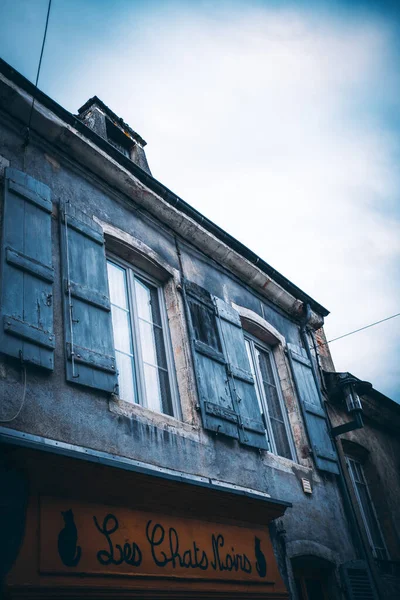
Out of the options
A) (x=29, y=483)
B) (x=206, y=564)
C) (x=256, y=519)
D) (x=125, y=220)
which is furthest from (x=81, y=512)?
(x=125, y=220)

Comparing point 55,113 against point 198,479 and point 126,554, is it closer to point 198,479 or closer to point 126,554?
point 198,479

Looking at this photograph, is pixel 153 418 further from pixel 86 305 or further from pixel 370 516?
pixel 370 516

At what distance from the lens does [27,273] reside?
435 cm

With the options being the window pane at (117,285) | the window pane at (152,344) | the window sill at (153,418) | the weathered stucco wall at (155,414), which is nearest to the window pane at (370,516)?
the weathered stucco wall at (155,414)

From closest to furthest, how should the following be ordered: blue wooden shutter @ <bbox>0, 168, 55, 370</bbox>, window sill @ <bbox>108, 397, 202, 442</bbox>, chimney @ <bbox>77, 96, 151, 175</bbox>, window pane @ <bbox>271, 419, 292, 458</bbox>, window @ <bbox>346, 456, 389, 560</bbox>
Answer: blue wooden shutter @ <bbox>0, 168, 55, 370</bbox> < window sill @ <bbox>108, 397, 202, 442</bbox> < window pane @ <bbox>271, 419, 292, 458</bbox> < window @ <bbox>346, 456, 389, 560</bbox> < chimney @ <bbox>77, 96, 151, 175</bbox>

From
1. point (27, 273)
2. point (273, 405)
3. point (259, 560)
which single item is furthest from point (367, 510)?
point (27, 273)

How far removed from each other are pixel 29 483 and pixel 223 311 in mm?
3666

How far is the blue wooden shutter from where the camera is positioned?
3982 millimetres

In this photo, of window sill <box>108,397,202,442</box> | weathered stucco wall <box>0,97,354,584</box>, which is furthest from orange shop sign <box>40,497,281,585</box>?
window sill <box>108,397,202,442</box>

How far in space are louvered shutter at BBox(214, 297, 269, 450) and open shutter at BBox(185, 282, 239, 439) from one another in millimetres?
99

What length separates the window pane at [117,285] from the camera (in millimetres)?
5469

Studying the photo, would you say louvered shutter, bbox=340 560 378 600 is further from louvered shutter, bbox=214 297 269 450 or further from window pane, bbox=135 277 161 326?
window pane, bbox=135 277 161 326

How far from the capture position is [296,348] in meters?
7.89

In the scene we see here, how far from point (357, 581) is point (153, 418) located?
3.36 meters
